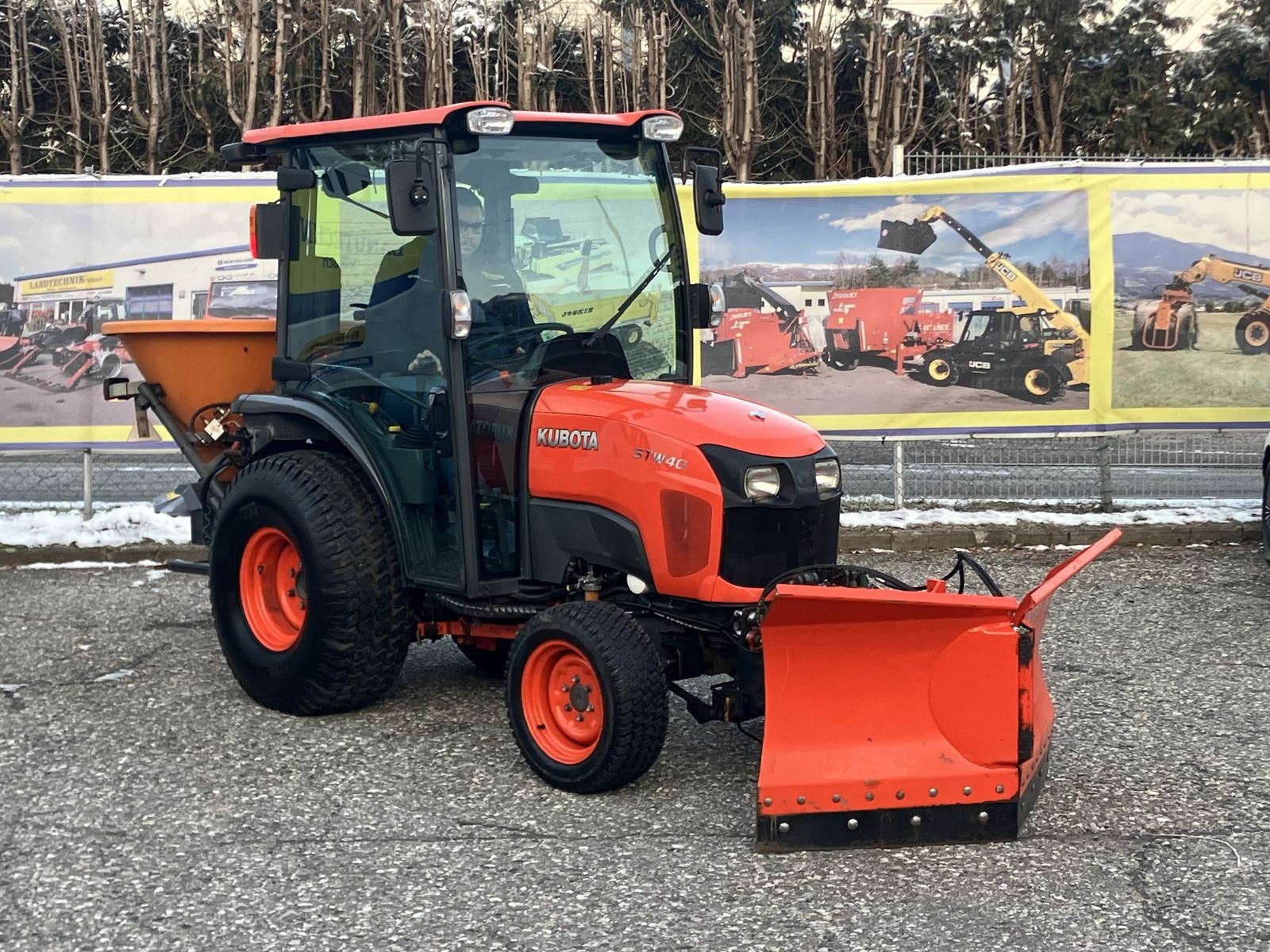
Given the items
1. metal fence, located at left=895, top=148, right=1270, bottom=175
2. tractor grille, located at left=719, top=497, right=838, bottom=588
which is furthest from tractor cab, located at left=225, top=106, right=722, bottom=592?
metal fence, located at left=895, top=148, right=1270, bottom=175

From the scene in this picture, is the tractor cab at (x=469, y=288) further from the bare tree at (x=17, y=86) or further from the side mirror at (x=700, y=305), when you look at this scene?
the bare tree at (x=17, y=86)

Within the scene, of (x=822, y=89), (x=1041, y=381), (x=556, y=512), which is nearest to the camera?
(x=556, y=512)

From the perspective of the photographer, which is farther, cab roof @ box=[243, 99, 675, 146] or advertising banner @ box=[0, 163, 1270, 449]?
advertising banner @ box=[0, 163, 1270, 449]

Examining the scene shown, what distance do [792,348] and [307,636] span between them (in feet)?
17.4

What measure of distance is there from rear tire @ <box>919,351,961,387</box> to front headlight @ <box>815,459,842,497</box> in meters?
5.10

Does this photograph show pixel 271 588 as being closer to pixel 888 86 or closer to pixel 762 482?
pixel 762 482

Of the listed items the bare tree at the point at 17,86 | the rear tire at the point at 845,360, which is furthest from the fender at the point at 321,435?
the bare tree at the point at 17,86

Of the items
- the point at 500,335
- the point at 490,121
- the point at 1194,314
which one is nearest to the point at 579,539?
the point at 500,335

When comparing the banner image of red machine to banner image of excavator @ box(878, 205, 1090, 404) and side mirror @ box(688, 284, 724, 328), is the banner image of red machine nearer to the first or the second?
banner image of excavator @ box(878, 205, 1090, 404)

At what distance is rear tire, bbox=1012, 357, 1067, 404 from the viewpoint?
10.4 meters

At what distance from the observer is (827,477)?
5.54 m

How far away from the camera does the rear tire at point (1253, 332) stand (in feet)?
34.4

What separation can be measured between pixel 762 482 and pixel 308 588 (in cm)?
202

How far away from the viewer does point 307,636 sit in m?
6.13
